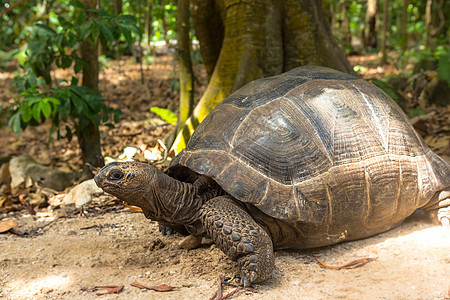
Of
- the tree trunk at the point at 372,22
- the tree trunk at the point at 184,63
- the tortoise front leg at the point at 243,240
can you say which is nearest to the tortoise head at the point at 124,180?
the tortoise front leg at the point at 243,240

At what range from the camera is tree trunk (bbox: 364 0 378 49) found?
54.4 ft

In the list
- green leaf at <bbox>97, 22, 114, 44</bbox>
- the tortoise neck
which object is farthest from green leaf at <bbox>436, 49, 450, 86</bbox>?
the tortoise neck

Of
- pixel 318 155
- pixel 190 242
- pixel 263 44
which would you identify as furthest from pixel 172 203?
pixel 263 44

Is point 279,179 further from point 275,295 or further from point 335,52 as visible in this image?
point 335,52

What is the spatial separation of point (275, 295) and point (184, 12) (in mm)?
4215

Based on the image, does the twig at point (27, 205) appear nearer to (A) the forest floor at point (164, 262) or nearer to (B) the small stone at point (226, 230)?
(A) the forest floor at point (164, 262)

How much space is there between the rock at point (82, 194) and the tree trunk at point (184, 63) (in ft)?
5.12

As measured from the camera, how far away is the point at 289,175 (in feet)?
8.96

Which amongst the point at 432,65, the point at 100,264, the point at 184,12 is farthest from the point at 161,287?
the point at 432,65

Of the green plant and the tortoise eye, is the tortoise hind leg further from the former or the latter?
the green plant

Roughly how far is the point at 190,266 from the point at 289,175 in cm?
90

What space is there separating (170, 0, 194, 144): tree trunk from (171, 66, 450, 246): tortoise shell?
2.34m

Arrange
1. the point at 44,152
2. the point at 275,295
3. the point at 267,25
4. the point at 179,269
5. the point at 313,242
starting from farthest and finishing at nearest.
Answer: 1. the point at 44,152
2. the point at 267,25
3. the point at 313,242
4. the point at 179,269
5. the point at 275,295

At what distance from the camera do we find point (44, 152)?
21.5ft
